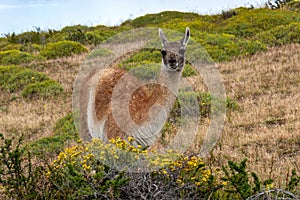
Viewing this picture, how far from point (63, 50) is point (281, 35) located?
327 inches

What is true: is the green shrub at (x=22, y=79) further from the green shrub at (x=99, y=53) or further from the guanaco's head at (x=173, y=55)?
the guanaco's head at (x=173, y=55)

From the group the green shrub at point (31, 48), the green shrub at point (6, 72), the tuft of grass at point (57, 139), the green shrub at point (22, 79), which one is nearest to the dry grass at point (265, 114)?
the tuft of grass at point (57, 139)

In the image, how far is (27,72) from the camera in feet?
53.2

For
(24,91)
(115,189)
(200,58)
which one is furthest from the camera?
(200,58)

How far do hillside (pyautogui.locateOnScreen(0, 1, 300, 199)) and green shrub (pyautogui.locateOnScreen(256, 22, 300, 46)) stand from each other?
0.03m

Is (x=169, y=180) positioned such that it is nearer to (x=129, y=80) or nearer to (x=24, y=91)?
(x=129, y=80)

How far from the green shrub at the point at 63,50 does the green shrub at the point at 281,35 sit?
6943 mm

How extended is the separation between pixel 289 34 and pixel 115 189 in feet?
42.4

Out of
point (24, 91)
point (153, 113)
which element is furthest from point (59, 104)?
point (153, 113)

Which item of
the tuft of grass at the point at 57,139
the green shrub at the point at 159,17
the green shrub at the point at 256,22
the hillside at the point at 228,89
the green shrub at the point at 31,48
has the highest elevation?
the green shrub at the point at 159,17

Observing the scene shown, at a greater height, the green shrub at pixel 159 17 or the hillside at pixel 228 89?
the green shrub at pixel 159 17

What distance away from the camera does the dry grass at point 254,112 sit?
7316 millimetres

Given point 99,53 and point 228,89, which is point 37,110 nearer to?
point 228,89

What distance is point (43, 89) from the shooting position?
567 inches
